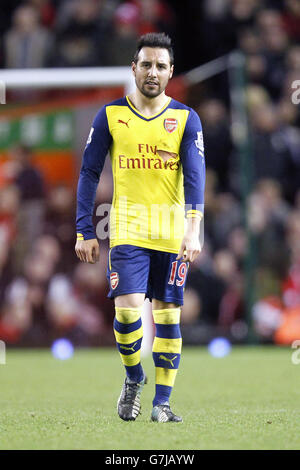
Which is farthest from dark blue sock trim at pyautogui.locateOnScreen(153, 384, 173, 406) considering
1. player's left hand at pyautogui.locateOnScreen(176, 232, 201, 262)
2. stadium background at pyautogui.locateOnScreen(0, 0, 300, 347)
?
stadium background at pyautogui.locateOnScreen(0, 0, 300, 347)

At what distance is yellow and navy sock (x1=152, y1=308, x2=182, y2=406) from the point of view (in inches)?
209

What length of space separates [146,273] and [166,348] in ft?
1.38

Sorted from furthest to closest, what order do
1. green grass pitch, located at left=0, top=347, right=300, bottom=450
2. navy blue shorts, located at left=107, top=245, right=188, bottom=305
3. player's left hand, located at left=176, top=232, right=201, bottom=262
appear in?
navy blue shorts, located at left=107, top=245, right=188, bottom=305 < player's left hand, located at left=176, top=232, right=201, bottom=262 < green grass pitch, located at left=0, top=347, right=300, bottom=450

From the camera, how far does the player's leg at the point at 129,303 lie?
519 cm

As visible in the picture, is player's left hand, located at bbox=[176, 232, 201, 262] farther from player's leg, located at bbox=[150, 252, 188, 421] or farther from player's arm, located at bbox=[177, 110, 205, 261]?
player's leg, located at bbox=[150, 252, 188, 421]

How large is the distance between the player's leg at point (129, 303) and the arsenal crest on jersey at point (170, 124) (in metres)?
0.64

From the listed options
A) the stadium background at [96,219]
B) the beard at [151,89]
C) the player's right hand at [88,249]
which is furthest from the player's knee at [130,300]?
the stadium background at [96,219]

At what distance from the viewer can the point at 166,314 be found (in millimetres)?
5305

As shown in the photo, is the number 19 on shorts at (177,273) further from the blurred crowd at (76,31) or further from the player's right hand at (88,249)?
the blurred crowd at (76,31)

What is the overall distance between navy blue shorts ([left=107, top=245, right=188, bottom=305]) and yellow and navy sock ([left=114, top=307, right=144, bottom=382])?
0.11 meters

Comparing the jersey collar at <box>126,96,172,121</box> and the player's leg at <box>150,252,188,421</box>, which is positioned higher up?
the jersey collar at <box>126,96,172,121</box>

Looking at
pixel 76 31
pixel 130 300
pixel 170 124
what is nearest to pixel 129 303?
pixel 130 300

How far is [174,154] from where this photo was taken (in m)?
5.30

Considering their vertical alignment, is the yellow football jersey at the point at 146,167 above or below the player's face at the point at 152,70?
below
